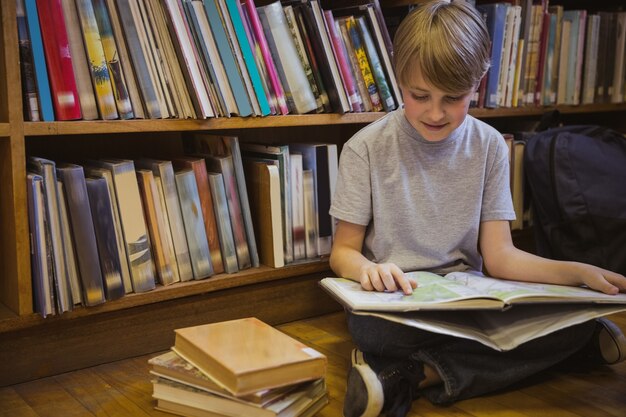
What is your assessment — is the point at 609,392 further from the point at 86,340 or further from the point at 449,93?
the point at 86,340

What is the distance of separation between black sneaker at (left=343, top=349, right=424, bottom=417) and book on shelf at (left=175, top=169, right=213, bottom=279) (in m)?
0.40

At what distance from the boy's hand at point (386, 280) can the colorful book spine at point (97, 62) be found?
20.7 inches

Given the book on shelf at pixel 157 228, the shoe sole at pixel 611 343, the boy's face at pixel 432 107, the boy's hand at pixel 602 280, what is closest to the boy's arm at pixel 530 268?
the boy's hand at pixel 602 280

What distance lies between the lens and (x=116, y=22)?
1.25 m

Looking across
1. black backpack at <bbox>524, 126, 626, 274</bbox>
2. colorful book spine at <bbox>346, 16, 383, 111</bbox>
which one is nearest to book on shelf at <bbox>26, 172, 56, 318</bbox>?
colorful book spine at <bbox>346, 16, 383, 111</bbox>

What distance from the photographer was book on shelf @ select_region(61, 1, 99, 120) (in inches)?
47.3

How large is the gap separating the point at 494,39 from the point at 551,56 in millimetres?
277

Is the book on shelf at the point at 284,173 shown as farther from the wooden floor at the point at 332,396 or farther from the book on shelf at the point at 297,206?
the wooden floor at the point at 332,396

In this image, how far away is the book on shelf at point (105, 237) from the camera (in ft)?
4.00

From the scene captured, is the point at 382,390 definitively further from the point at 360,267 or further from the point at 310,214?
the point at 310,214

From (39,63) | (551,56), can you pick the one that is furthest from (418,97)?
(551,56)

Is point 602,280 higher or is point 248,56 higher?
point 248,56

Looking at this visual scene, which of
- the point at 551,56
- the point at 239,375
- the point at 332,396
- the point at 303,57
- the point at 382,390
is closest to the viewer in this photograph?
the point at 239,375

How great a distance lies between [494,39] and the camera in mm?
1761
